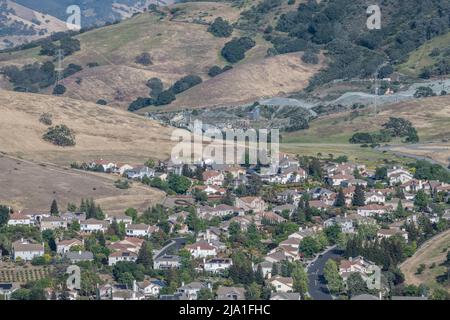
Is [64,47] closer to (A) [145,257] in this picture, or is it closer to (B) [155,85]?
(B) [155,85]

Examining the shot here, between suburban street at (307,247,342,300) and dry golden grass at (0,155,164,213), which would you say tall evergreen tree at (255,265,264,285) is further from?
dry golden grass at (0,155,164,213)

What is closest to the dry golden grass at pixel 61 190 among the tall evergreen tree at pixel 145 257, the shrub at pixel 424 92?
the tall evergreen tree at pixel 145 257

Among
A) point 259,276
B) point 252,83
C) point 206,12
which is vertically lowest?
point 259,276

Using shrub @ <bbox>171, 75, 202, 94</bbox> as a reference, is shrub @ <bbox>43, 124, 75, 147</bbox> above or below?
below

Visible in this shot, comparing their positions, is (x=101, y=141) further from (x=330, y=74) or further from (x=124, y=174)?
(x=330, y=74)

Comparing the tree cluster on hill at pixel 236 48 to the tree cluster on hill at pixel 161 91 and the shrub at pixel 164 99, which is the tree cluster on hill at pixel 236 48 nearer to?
the tree cluster on hill at pixel 161 91

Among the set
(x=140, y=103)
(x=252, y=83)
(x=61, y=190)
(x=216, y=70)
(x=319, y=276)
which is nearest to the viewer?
(x=319, y=276)

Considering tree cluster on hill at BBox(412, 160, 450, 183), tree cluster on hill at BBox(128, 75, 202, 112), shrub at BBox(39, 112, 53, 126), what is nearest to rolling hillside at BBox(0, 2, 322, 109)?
tree cluster on hill at BBox(128, 75, 202, 112)

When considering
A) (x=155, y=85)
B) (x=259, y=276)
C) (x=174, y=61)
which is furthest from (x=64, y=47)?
(x=259, y=276)
